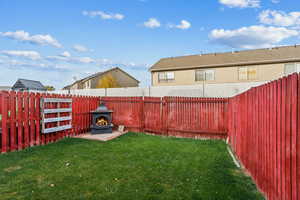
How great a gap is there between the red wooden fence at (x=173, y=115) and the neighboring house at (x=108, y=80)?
586 inches

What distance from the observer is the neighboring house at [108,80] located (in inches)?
906

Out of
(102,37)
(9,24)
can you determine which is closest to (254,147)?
(102,37)

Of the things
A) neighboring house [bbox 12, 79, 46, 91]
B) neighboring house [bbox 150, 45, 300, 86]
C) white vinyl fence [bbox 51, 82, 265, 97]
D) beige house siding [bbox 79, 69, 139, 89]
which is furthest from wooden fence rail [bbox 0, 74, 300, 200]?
beige house siding [bbox 79, 69, 139, 89]

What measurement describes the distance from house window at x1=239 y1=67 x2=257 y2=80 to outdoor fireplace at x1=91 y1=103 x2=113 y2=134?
12.0 meters

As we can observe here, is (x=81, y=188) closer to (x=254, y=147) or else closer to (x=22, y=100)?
(x=254, y=147)

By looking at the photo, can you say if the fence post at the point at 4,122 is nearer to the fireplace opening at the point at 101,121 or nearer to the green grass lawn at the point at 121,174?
the green grass lawn at the point at 121,174

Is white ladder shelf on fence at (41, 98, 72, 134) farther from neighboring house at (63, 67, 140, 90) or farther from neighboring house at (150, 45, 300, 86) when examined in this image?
neighboring house at (63, 67, 140, 90)

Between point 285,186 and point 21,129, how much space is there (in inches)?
237

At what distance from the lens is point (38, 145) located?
5.46m

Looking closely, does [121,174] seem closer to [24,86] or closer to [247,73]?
[247,73]

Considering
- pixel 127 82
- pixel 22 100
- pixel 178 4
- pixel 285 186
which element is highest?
pixel 178 4

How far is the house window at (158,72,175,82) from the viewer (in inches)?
665

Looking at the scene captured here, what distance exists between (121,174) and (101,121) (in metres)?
4.48

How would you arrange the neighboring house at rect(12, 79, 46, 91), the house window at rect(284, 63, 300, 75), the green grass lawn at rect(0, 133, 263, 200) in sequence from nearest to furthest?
the green grass lawn at rect(0, 133, 263, 200)
the house window at rect(284, 63, 300, 75)
the neighboring house at rect(12, 79, 46, 91)
